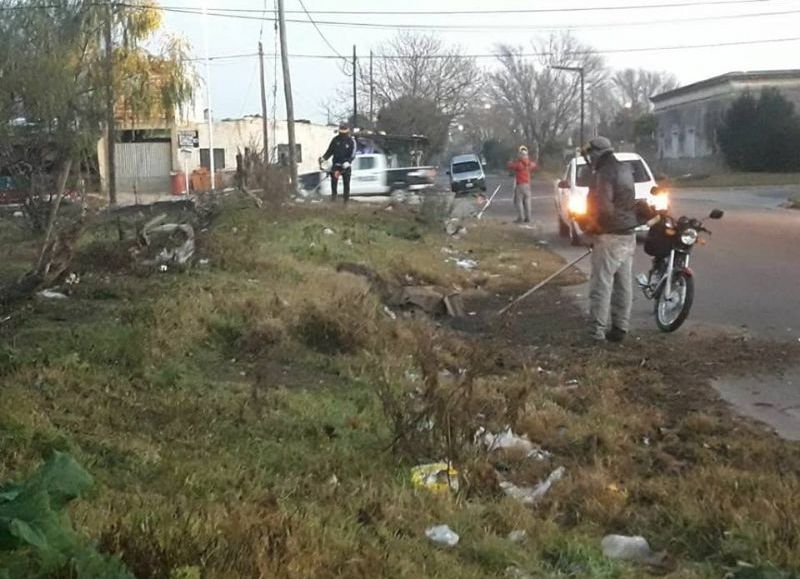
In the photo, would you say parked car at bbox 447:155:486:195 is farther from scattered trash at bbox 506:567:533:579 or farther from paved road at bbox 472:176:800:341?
scattered trash at bbox 506:567:533:579

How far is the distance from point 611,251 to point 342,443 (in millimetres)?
4703

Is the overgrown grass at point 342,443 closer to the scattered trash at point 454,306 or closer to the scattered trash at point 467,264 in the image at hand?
the scattered trash at point 454,306

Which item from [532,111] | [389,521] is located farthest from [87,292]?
[532,111]

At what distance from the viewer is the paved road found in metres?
11.4

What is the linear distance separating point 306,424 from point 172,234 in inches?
272

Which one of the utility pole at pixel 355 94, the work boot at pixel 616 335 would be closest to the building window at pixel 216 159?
the utility pole at pixel 355 94

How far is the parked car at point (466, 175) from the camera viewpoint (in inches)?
1822

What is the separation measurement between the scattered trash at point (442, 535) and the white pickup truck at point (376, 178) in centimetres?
3090

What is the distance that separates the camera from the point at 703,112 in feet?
204

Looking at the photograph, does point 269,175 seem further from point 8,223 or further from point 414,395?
point 414,395

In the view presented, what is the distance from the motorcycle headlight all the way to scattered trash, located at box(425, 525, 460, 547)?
6.44 metres

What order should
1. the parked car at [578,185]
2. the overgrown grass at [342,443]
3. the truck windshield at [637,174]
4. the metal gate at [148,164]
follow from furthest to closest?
the metal gate at [148,164] < the truck windshield at [637,174] < the parked car at [578,185] < the overgrown grass at [342,443]

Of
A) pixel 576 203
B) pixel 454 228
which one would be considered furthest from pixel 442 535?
pixel 454 228

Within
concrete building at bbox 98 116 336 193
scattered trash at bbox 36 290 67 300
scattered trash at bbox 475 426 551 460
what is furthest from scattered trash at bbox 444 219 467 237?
concrete building at bbox 98 116 336 193
